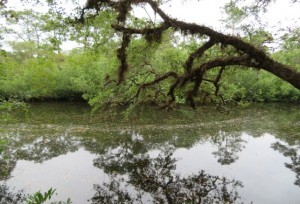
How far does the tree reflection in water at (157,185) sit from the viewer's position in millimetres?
7574

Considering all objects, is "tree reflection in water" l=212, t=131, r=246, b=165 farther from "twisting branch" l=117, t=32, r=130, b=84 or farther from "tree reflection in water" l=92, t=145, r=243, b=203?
"twisting branch" l=117, t=32, r=130, b=84

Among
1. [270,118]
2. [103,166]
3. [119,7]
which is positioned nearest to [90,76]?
[270,118]

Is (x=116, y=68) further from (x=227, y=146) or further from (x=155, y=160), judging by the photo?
(x=227, y=146)

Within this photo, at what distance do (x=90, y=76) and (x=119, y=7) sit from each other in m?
20.0

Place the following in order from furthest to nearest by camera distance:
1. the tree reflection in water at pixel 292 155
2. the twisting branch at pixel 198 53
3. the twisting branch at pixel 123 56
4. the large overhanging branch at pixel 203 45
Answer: the tree reflection in water at pixel 292 155, the twisting branch at pixel 123 56, the twisting branch at pixel 198 53, the large overhanging branch at pixel 203 45

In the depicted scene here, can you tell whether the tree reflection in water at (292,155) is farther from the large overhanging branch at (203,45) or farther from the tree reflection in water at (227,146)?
the large overhanging branch at (203,45)

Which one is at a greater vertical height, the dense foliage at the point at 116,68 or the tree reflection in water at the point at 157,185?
the dense foliage at the point at 116,68

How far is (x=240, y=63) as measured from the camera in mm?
7719

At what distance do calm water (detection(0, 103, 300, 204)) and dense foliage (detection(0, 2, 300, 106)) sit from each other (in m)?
2.00

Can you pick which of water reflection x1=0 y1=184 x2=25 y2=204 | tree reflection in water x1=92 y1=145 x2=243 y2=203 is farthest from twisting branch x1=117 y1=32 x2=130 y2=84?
water reflection x1=0 y1=184 x2=25 y2=204

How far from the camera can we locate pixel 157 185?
27.7ft

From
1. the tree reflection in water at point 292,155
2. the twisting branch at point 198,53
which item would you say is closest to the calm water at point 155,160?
the tree reflection in water at point 292,155

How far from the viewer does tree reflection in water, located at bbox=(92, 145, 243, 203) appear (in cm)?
757

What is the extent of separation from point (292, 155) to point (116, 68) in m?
7.56
